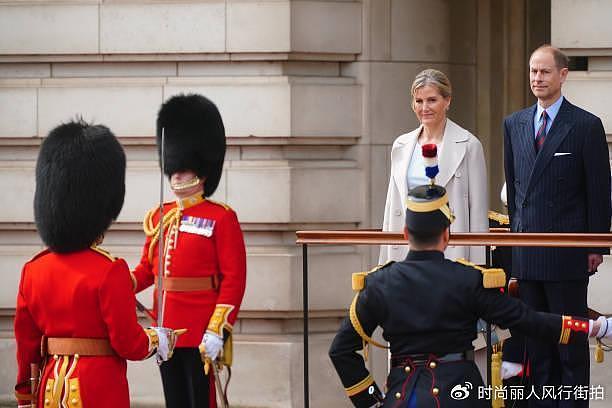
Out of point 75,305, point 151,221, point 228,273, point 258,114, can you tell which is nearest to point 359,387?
point 75,305

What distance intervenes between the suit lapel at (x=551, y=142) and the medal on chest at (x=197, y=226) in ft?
4.63

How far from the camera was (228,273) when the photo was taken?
679 cm

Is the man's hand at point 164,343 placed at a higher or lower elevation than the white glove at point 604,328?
lower

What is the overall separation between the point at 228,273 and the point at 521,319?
1.95 meters

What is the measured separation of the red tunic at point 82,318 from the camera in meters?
5.62

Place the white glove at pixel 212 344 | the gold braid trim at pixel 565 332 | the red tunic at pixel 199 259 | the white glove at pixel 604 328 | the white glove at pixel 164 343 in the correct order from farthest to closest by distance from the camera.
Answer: the red tunic at pixel 199 259 → the white glove at pixel 212 344 → the white glove at pixel 164 343 → the white glove at pixel 604 328 → the gold braid trim at pixel 565 332

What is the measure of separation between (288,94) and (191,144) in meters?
1.86

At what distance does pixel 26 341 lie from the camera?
5742mm

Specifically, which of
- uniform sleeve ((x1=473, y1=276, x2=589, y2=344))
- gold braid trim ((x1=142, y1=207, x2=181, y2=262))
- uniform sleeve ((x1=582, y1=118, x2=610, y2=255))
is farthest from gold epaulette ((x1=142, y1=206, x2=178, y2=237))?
uniform sleeve ((x1=473, y1=276, x2=589, y2=344))

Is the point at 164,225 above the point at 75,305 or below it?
above

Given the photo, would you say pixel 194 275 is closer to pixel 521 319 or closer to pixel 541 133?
pixel 541 133

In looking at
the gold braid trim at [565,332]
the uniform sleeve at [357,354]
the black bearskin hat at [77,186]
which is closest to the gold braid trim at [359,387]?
the uniform sleeve at [357,354]

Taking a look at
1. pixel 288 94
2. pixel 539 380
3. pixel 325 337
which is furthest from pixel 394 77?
pixel 539 380

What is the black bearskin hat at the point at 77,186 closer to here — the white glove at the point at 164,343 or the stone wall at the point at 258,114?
the white glove at the point at 164,343
